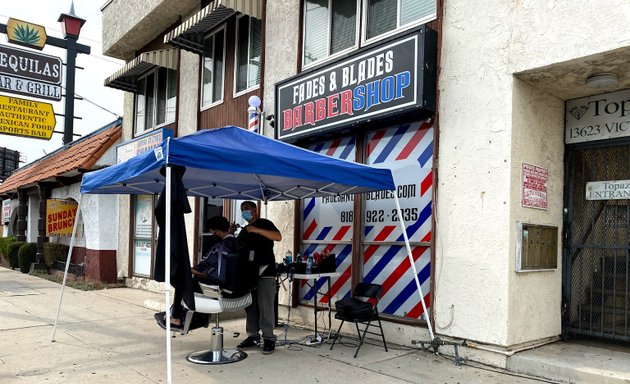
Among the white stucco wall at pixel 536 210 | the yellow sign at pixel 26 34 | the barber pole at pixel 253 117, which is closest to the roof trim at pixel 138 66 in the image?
the barber pole at pixel 253 117

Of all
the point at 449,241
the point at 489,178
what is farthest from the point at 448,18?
the point at 449,241

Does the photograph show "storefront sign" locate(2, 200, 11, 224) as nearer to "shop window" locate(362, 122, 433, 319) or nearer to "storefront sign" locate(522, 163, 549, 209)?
"shop window" locate(362, 122, 433, 319)

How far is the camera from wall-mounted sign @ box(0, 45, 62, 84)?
49.2 ft

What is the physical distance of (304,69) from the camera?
792 cm

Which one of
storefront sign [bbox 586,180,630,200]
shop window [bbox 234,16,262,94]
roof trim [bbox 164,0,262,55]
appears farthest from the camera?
shop window [bbox 234,16,262,94]

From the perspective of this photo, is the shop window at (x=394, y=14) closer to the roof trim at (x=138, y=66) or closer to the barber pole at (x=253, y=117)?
the barber pole at (x=253, y=117)

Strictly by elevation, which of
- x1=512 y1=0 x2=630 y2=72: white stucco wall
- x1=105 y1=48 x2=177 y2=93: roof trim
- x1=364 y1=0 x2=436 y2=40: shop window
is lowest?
x1=512 y1=0 x2=630 y2=72: white stucco wall

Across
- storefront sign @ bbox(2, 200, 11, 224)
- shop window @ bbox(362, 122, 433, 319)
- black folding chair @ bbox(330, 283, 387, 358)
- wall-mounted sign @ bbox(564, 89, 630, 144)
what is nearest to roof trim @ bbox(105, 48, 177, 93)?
shop window @ bbox(362, 122, 433, 319)

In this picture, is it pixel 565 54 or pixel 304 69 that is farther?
pixel 304 69

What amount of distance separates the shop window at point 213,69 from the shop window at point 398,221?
14.6 ft

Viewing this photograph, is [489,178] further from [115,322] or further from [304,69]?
[115,322]

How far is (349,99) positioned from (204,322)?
3.33m

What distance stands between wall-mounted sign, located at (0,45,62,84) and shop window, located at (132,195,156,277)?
6.18 m

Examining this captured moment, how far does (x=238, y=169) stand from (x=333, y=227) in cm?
292
